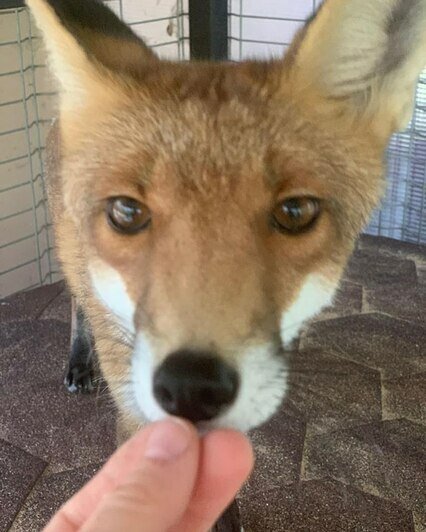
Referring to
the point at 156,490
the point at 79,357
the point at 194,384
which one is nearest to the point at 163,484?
the point at 156,490

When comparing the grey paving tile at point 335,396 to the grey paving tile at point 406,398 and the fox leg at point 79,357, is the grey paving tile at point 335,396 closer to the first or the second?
the grey paving tile at point 406,398

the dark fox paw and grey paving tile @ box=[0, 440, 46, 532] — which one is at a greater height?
the dark fox paw

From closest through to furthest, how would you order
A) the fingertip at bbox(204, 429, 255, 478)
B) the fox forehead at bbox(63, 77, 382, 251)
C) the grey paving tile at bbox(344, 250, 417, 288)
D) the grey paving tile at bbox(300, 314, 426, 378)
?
the fingertip at bbox(204, 429, 255, 478), the fox forehead at bbox(63, 77, 382, 251), the grey paving tile at bbox(300, 314, 426, 378), the grey paving tile at bbox(344, 250, 417, 288)

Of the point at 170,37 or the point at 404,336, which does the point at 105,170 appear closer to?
the point at 404,336

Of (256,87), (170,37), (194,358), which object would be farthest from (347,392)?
(170,37)

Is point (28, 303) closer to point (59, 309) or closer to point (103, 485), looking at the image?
point (59, 309)

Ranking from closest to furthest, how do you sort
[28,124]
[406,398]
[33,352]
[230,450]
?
1. [230,450]
2. [406,398]
3. [33,352]
4. [28,124]

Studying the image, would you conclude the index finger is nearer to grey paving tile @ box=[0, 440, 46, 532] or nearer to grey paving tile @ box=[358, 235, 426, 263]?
grey paving tile @ box=[0, 440, 46, 532]

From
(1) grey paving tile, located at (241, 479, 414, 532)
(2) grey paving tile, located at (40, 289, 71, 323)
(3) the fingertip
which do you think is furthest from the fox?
(2) grey paving tile, located at (40, 289, 71, 323)
